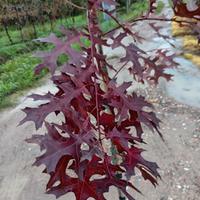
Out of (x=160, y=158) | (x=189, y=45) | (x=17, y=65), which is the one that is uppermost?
(x=160, y=158)

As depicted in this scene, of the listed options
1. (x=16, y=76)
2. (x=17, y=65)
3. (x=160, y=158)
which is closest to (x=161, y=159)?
(x=160, y=158)

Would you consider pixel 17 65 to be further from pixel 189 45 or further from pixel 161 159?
pixel 161 159

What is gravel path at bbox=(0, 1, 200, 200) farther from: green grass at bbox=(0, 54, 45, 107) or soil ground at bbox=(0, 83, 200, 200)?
green grass at bbox=(0, 54, 45, 107)

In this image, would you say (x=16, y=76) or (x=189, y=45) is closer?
(x=16, y=76)

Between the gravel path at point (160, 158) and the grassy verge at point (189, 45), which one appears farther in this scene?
the grassy verge at point (189, 45)

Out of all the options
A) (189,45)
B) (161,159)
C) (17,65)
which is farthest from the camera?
(17,65)

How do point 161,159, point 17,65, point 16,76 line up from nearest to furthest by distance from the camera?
point 161,159
point 16,76
point 17,65

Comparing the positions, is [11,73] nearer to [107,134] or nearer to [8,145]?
[8,145]

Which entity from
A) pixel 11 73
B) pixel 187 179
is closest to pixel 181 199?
pixel 187 179

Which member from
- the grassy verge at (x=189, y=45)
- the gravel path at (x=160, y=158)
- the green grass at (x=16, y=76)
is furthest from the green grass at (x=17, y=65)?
the gravel path at (x=160, y=158)

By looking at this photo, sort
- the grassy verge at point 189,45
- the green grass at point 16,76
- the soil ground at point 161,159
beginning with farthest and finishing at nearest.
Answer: the grassy verge at point 189,45, the green grass at point 16,76, the soil ground at point 161,159

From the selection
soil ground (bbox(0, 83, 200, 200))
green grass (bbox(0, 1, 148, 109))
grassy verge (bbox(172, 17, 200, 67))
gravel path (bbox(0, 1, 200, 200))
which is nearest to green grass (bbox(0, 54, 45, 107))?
green grass (bbox(0, 1, 148, 109))

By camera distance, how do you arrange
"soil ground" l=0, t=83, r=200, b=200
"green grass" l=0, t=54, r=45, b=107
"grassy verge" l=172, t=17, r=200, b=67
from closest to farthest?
"soil ground" l=0, t=83, r=200, b=200, "green grass" l=0, t=54, r=45, b=107, "grassy verge" l=172, t=17, r=200, b=67

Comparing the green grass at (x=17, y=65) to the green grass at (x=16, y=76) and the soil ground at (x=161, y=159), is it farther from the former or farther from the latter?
the soil ground at (x=161, y=159)
